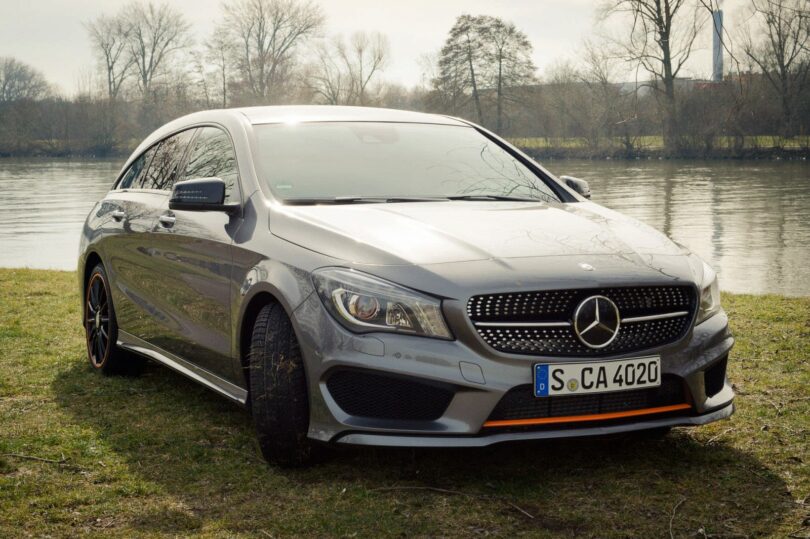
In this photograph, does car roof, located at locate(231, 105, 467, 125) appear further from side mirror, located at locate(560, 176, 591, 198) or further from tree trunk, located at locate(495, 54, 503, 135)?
tree trunk, located at locate(495, 54, 503, 135)

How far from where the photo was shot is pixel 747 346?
686cm

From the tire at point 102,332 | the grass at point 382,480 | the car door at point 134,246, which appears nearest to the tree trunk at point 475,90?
the tire at point 102,332

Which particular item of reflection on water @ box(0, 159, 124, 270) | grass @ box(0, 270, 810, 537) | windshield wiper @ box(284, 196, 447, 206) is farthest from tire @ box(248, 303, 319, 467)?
reflection on water @ box(0, 159, 124, 270)

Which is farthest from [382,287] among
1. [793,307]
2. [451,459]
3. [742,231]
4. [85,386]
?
Result: [742,231]

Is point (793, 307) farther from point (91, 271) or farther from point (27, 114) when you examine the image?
point (27, 114)

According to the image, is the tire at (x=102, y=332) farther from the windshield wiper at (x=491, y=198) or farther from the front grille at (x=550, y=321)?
the front grille at (x=550, y=321)

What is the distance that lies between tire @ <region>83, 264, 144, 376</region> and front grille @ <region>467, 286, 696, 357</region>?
332 centimetres

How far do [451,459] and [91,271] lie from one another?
3416 millimetres

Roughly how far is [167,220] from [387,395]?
2.09 metres

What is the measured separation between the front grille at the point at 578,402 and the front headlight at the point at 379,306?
1.09ft

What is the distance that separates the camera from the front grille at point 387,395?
365 cm

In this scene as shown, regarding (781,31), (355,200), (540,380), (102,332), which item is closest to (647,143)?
(781,31)

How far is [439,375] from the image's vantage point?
11.8ft

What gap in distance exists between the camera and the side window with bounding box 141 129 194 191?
5.75 metres
